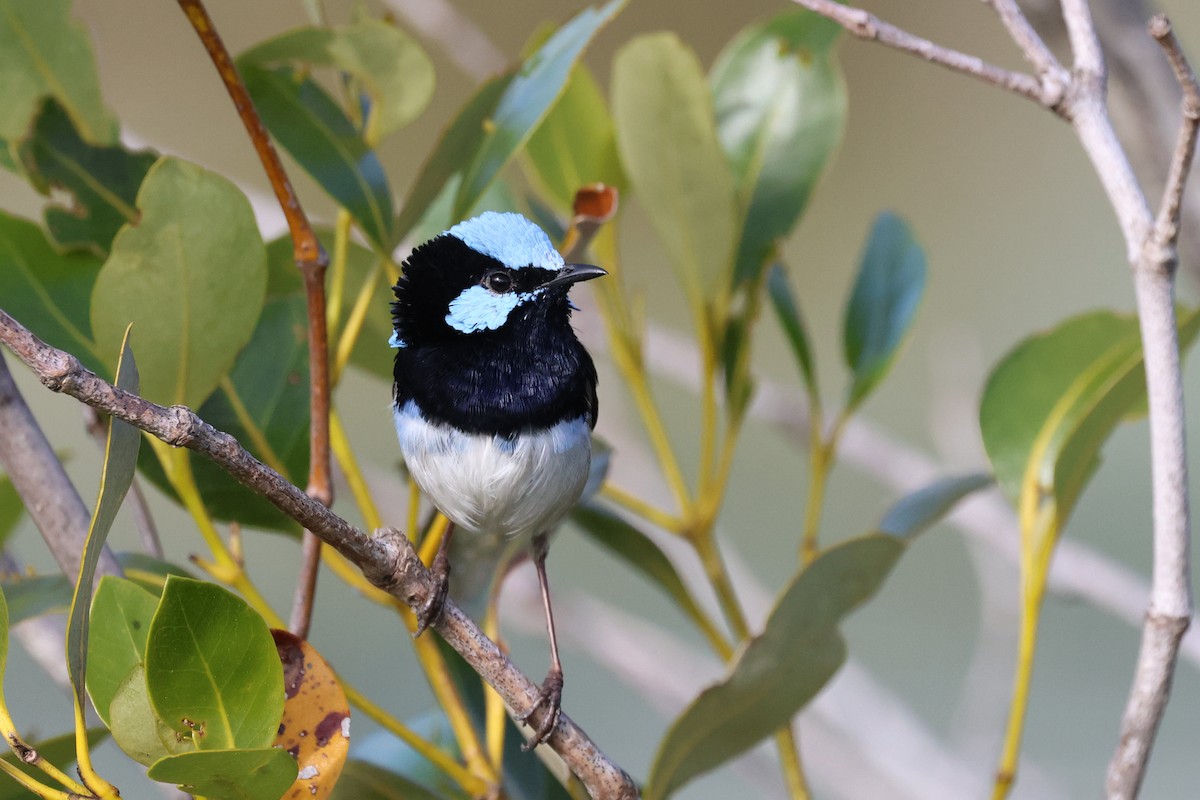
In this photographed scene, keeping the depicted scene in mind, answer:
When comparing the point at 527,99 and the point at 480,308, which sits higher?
Answer: the point at 527,99

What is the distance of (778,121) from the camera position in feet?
4.66

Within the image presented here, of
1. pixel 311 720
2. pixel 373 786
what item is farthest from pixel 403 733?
pixel 311 720

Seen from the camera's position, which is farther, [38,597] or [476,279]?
[476,279]

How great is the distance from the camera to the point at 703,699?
106 cm

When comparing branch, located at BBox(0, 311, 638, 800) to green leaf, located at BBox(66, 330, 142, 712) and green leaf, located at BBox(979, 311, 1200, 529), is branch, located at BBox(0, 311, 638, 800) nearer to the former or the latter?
green leaf, located at BBox(66, 330, 142, 712)

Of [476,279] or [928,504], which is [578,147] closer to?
[476,279]

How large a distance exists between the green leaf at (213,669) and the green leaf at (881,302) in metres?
0.79

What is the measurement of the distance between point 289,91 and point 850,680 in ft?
4.34

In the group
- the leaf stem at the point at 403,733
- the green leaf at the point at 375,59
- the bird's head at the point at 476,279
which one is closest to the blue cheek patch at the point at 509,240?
the bird's head at the point at 476,279

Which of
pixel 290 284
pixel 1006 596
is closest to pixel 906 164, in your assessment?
pixel 1006 596

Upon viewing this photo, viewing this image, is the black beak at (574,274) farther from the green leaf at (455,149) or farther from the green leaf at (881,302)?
the green leaf at (881,302)

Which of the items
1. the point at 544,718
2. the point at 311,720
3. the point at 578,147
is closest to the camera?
the point at 311,720

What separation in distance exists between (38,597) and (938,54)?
0.88 metres

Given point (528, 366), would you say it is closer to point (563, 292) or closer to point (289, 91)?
point (563, 292)
